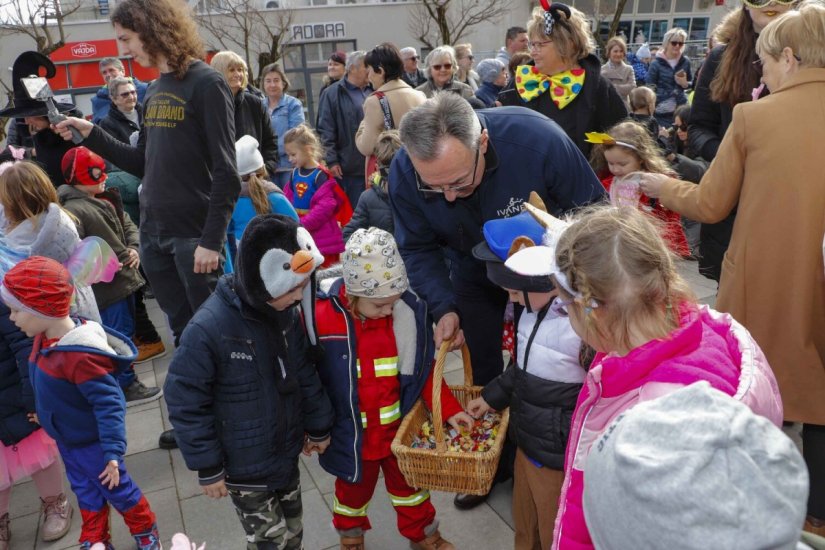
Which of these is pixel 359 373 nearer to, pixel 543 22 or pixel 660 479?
pixel 660 479

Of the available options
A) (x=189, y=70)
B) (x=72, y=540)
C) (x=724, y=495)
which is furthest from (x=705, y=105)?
(x=72, y=540)

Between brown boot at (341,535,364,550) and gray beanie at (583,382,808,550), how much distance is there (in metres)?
2.09

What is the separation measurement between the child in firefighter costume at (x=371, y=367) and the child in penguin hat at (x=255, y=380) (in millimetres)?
99

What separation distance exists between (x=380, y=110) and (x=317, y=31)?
2442 cm

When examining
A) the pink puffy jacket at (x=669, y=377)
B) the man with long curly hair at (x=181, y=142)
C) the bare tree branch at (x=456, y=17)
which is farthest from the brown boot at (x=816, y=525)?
the bare tree branch at (x=456, y=17)

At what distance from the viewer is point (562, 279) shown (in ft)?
5.04

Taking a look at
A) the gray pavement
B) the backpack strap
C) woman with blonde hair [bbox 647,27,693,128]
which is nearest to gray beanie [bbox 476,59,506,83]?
the backpack strap

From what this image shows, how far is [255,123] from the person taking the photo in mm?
5223

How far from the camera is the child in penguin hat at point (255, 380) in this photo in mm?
2199

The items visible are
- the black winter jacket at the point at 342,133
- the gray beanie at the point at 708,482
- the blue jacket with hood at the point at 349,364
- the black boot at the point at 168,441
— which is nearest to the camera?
the gray beanie at the point at 708,482

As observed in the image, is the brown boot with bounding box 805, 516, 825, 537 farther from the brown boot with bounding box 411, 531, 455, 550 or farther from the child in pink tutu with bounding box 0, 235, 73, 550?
the child in pink tutu with bounding box 0, 235, 73, 550

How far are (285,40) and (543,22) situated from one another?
83.9 ft

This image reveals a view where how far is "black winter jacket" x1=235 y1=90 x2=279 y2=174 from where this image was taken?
5125mm

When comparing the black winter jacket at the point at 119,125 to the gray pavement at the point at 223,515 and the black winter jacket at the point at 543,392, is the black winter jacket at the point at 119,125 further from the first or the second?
the black winter jacket at the point at 543,392
